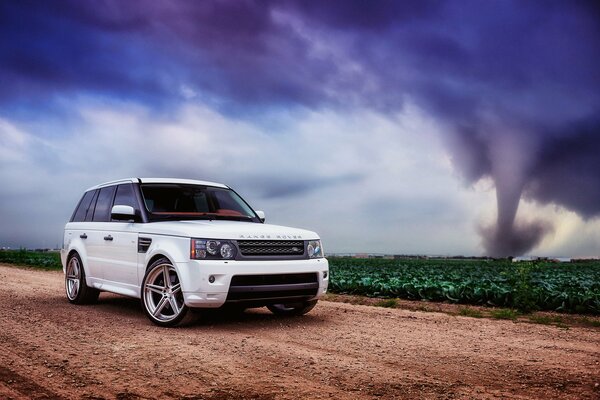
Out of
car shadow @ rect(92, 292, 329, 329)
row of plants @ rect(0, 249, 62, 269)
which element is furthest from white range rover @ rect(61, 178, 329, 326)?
row of plants @ rect(0, 249, 62, 269)

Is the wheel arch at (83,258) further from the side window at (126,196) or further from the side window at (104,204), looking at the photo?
the side window at (126,196)

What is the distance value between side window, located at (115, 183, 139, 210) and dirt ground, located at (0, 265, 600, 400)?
5.67ft

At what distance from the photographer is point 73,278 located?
33.3 ft

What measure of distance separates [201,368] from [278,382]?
2.78 feet

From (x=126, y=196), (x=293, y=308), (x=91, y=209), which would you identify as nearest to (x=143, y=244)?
(x=126, y=196)

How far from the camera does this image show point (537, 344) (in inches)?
275

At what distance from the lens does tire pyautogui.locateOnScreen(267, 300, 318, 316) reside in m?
8.57

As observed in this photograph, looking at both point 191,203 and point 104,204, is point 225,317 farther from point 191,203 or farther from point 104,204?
point 104,204

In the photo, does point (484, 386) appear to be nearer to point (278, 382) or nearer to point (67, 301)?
point (278, 382)

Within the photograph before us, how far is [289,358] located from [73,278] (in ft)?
19.5

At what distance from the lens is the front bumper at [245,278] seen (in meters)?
6.97

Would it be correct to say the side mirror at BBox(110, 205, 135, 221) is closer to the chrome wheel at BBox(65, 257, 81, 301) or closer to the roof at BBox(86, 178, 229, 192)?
the roof at BBox(86, 178, 229, 192)

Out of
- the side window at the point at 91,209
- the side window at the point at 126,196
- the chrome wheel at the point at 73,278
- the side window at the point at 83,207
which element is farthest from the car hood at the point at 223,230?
the side window at the point at 83,207

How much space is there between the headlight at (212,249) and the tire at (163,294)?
0.56 meters
